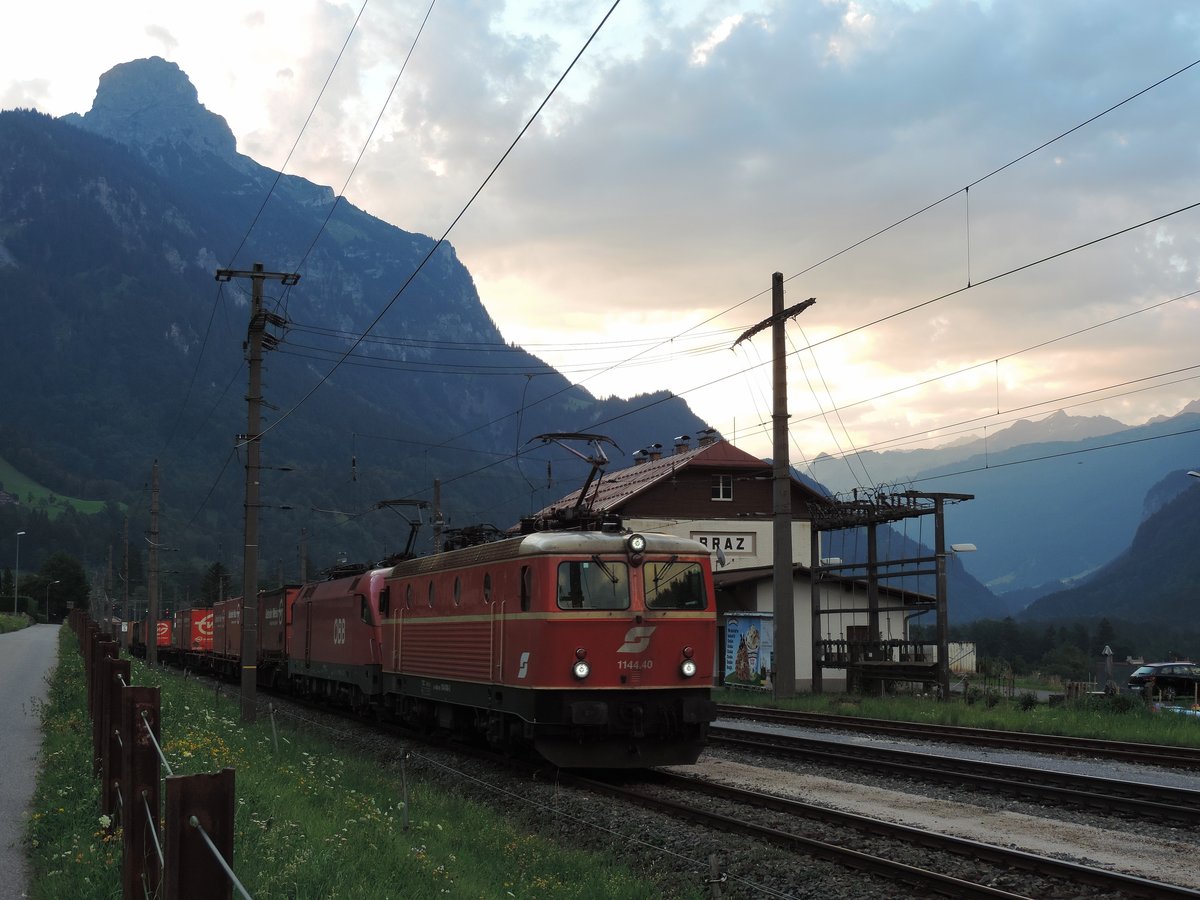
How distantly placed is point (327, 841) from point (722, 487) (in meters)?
43.0

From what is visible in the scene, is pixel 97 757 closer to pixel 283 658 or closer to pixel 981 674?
pixel 283 658

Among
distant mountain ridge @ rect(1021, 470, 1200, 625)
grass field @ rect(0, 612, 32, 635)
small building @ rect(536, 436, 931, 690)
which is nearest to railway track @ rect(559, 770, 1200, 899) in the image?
small building @ rect(536, 436, 931, 690)

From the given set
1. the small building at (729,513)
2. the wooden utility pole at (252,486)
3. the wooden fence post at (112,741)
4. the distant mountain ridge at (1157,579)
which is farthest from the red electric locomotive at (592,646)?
the distant mountain ridge at (1157,579)

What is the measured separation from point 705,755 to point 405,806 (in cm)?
821

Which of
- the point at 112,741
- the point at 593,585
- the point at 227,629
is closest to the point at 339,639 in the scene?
the point at 593,585

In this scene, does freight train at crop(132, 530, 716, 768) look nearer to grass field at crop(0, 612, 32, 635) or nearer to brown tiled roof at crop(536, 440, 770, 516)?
brown tiled roof at crop(536, 440, 770, 516)

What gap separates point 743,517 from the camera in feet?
165

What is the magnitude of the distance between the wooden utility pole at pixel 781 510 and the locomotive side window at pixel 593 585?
1225cm

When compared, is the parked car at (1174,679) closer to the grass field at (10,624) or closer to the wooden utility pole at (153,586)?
the wooden utility pole at (153,586)

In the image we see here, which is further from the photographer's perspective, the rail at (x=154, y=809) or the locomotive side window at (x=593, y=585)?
the locomotive side window at (x=593, y=585)

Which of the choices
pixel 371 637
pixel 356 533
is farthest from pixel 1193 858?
pixel 356 533

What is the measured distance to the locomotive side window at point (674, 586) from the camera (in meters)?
16.1

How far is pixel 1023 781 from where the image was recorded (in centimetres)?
1512

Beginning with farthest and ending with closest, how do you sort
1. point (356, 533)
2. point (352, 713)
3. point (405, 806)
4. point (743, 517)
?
point (356, 533), point (743, 517), point (352, 713), point (405, 806)
